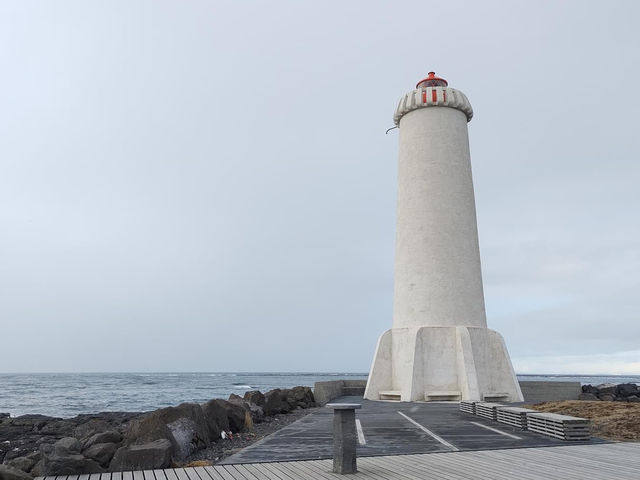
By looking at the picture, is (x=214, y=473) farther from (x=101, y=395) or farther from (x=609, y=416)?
(x=101, y=395)

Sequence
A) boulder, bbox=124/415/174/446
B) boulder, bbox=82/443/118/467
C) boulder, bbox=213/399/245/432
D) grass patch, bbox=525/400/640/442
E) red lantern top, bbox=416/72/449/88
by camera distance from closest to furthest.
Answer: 1. boulder, bbox=82/443/118/467
2. boulder, bbox=124/415/174/446
3. grass patch, bbox=525/400/640/442
4. boulder, bbox=213/399/245/432
5. red lantern top, bbox=416/72/449/88

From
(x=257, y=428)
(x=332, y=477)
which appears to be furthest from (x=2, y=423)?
(x=332, y=477)

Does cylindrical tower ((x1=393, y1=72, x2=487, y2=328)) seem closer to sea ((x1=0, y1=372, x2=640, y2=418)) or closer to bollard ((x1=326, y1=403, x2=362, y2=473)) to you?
bollard ((x1=326, y1=403, x2=362, y2=473))

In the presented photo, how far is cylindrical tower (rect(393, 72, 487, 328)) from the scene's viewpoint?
1828 centimetres

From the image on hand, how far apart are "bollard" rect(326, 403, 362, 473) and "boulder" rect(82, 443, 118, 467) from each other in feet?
11.9

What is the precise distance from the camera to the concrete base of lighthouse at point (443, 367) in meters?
17.0

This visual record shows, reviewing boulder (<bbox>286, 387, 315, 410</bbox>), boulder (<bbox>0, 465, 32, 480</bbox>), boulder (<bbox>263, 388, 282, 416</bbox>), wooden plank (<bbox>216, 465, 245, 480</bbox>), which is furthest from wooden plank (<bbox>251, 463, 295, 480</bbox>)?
boulder (<bbox>286, 387, 315, 410</bbox>)

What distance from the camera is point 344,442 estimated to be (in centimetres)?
646

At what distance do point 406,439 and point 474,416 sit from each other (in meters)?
4.65

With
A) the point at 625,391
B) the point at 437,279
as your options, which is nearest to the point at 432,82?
the point at 437,279

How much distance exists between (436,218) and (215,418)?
11.0m

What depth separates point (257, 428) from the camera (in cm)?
1284

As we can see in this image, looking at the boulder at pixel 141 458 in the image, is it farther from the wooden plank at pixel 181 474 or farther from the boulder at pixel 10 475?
the boulder at pixel 10 475

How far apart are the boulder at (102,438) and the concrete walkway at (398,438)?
259 cm
